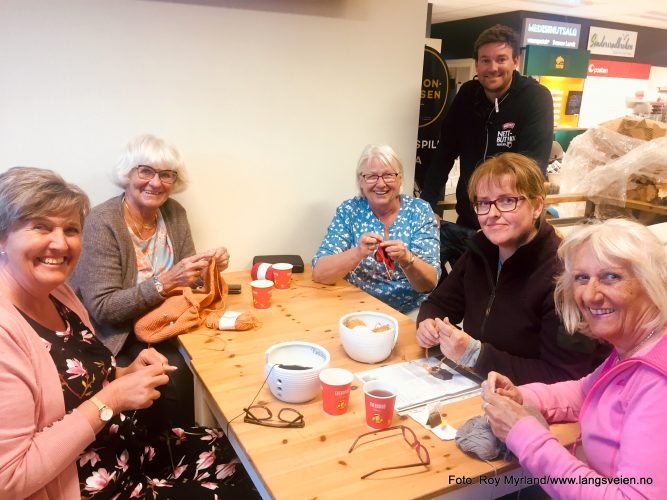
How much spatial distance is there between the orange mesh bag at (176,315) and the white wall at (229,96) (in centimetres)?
73

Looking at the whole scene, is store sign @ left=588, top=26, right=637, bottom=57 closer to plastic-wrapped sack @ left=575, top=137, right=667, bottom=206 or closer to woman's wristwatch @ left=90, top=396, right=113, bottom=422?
plastic-wrapped sack @ left=575, top=137, right=667, bottom=206

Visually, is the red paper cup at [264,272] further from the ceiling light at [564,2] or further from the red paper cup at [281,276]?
the ceiling light at [564,2]

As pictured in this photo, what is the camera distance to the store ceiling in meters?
6.84

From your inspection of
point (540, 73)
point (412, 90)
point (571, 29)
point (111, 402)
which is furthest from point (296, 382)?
point (571, 29)

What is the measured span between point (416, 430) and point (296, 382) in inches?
12.9

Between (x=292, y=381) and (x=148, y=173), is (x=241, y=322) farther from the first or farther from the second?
(x=148, y=173)

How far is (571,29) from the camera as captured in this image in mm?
8047

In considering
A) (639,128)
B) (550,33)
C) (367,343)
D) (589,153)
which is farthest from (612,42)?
(367,343)

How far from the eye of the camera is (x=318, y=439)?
1217mm

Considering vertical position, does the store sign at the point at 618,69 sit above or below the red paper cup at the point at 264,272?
above

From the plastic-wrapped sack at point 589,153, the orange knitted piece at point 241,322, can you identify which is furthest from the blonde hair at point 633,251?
the plastic-wrapped sack at point 589,153

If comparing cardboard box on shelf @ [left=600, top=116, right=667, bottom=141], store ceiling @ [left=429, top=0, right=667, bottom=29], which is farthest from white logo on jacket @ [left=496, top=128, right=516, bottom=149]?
store ceiling @ [left=429, top=0, right=667, bottom=29]

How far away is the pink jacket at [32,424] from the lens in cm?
104

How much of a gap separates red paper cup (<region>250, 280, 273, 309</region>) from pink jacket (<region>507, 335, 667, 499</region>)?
44.4 inches
